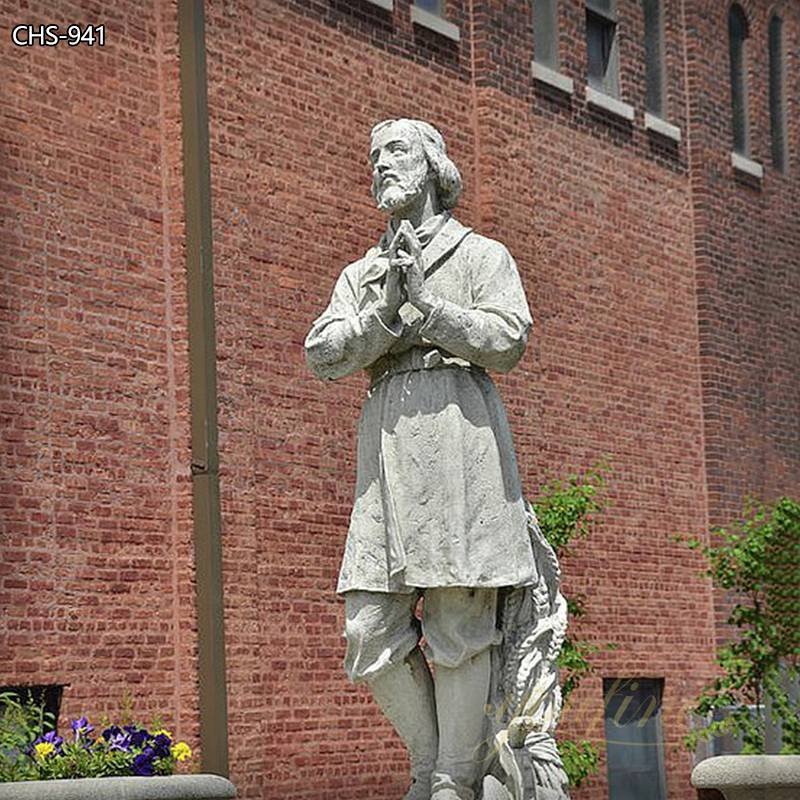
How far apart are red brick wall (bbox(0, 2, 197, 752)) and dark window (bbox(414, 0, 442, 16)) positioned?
11.8 feet

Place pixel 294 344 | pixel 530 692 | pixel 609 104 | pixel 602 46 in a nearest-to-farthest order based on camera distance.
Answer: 1. pixel 530 692
2. pixel 294 344
3. pixel 609 104
4. pixel 602 46

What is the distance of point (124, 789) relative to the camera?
9.09 m

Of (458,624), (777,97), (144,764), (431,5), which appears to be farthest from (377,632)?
(777,97)

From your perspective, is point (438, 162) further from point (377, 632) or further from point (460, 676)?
point (460, 676)

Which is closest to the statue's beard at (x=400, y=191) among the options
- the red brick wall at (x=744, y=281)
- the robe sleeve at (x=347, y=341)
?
the robe sleeve at (x=347, y=341)

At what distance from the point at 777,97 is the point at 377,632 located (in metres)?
17.5

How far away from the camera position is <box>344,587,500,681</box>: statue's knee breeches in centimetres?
721

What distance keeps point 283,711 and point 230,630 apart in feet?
2.93

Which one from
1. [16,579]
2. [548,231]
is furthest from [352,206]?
[16,579]

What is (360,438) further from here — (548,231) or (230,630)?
(548,231)

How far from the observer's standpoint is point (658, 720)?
20.3m

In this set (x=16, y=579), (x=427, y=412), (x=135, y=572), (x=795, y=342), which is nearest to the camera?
(x=427, y=412)

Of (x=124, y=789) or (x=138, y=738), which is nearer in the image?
(x=124, y=789)

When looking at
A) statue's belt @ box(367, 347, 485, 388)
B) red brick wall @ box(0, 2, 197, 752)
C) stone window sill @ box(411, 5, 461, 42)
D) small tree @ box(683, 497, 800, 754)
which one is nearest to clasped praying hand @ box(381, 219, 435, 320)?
statue's belt @ box(367, 347, 485, 388)
